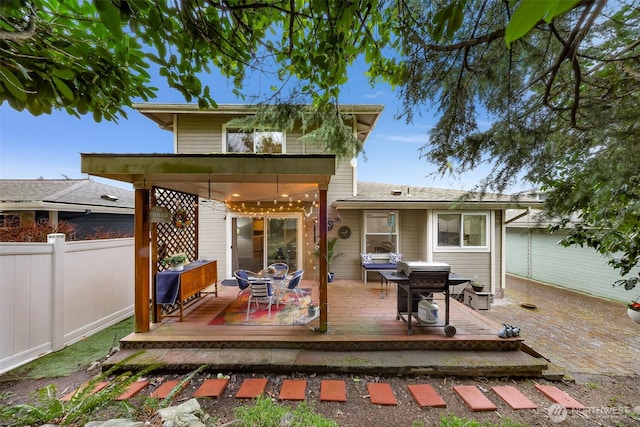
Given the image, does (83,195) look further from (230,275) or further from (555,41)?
(555,41)

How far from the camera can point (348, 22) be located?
6.66 ft

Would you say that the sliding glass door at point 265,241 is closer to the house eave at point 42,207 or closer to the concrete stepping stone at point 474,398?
the house eave at point 42,207

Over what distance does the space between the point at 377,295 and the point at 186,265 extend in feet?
14.1

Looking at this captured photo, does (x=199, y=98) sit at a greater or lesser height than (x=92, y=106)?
greater

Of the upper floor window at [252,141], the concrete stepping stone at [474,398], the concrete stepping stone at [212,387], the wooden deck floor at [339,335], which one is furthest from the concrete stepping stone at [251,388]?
the upper floor window at [252,141]

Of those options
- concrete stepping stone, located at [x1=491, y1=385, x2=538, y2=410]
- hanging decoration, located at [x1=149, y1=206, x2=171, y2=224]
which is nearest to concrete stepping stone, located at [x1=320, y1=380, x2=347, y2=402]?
concrete stepping stone, located at [x1=491, y1=385, x2=538, y2=410]

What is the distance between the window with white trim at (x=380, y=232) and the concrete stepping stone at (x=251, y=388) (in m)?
5.17

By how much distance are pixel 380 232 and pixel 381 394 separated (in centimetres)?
517

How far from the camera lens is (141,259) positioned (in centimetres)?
387

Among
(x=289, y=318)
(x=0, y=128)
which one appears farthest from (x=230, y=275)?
(x=0, y=128)

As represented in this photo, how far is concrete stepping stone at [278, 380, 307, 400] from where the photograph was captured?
2.78 meters

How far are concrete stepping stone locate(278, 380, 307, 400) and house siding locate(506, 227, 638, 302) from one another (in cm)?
868

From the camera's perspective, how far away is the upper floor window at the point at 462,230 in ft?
24.0

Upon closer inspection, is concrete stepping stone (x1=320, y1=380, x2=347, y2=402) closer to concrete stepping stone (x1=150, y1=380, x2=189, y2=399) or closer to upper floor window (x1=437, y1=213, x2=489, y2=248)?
concrete stepping stone (x1=150, y1=380, x2=189, y2=399)
